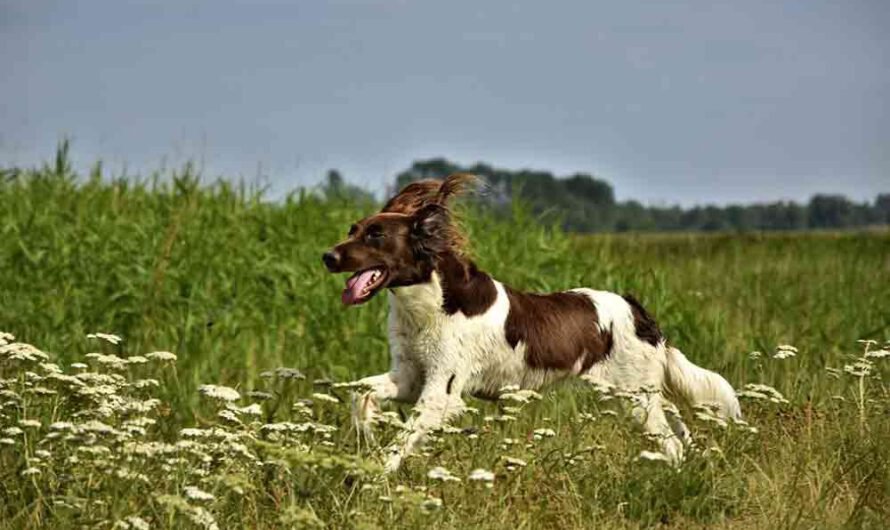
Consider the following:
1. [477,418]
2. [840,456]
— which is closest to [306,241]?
[477,418]

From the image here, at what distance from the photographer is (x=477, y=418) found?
7348 mm

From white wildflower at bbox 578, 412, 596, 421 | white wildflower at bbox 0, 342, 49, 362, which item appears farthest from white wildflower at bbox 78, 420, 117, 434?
white wildflower at bbox 578, 412, 596, 421

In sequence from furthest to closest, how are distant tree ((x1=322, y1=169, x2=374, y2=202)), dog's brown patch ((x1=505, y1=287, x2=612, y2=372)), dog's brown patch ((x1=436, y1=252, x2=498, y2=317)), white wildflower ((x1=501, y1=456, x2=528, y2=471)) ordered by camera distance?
distant tree ((x1=322, y1=169, x2=374, y2=202))
dog's brown patch ((x1=505, y1=287, x2=612, y2=372))
dog's brown patch ((x1=436, y1=252, x2=498, y2=317))
white wildflower ((x1=501, y1=456, x2=528, y2=471))

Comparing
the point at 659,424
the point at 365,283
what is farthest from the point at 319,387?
the point at 659,424

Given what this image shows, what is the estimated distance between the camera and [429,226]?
20.2 feet

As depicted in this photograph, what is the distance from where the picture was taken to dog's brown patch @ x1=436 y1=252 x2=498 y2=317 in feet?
20.6

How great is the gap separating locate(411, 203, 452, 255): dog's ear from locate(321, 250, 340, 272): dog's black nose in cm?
46

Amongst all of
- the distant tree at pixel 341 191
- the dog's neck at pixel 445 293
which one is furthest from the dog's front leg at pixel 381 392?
the distant tree at pixel 341 191

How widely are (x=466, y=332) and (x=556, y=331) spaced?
1.95 feet

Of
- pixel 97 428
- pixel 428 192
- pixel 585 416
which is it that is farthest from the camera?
pixel 428 192

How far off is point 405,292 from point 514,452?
99cm

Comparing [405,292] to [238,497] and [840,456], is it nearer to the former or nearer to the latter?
[238,497]

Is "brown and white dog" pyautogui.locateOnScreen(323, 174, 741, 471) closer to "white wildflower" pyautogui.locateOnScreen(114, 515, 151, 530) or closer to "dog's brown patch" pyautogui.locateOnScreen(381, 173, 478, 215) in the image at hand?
"dog's brown patch" pyautogui.locateOnScreen(381, 173, 478, 215)

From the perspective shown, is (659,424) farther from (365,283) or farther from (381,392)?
(365,283)
